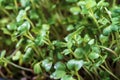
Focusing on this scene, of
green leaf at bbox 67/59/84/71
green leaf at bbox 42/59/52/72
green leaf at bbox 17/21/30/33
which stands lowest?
green leaf at bbox 42/59/52/72

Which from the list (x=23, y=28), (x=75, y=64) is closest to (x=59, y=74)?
(x=75, y=64)

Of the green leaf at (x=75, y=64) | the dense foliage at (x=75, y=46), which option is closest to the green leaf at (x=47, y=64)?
the dense foliage at (x=75, y=46)

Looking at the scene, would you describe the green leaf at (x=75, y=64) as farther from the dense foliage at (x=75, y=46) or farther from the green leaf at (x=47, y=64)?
the green leaf at (x=47, y=64)

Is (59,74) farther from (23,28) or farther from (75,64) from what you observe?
(23,28)

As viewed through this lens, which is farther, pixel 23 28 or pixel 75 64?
pixel 23 28

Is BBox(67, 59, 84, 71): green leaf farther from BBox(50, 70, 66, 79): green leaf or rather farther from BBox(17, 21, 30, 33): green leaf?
BBox(17, 21, 30, 33): green leaf

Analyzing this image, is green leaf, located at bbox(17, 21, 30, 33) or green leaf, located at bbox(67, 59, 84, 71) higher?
green leaf, located at bbox(17, 21, 30, 33)

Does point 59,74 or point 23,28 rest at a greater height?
point 23,28

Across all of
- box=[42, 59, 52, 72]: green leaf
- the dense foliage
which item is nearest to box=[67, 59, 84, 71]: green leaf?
the dense foliage

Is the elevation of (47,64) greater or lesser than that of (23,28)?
lesser

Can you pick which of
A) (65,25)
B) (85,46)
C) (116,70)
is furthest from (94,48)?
(65,25)

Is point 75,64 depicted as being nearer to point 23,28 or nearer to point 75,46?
point 75,46

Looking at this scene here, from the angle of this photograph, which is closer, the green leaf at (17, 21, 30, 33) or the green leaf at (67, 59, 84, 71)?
the green leaf at (67, 59, 84, 71)
